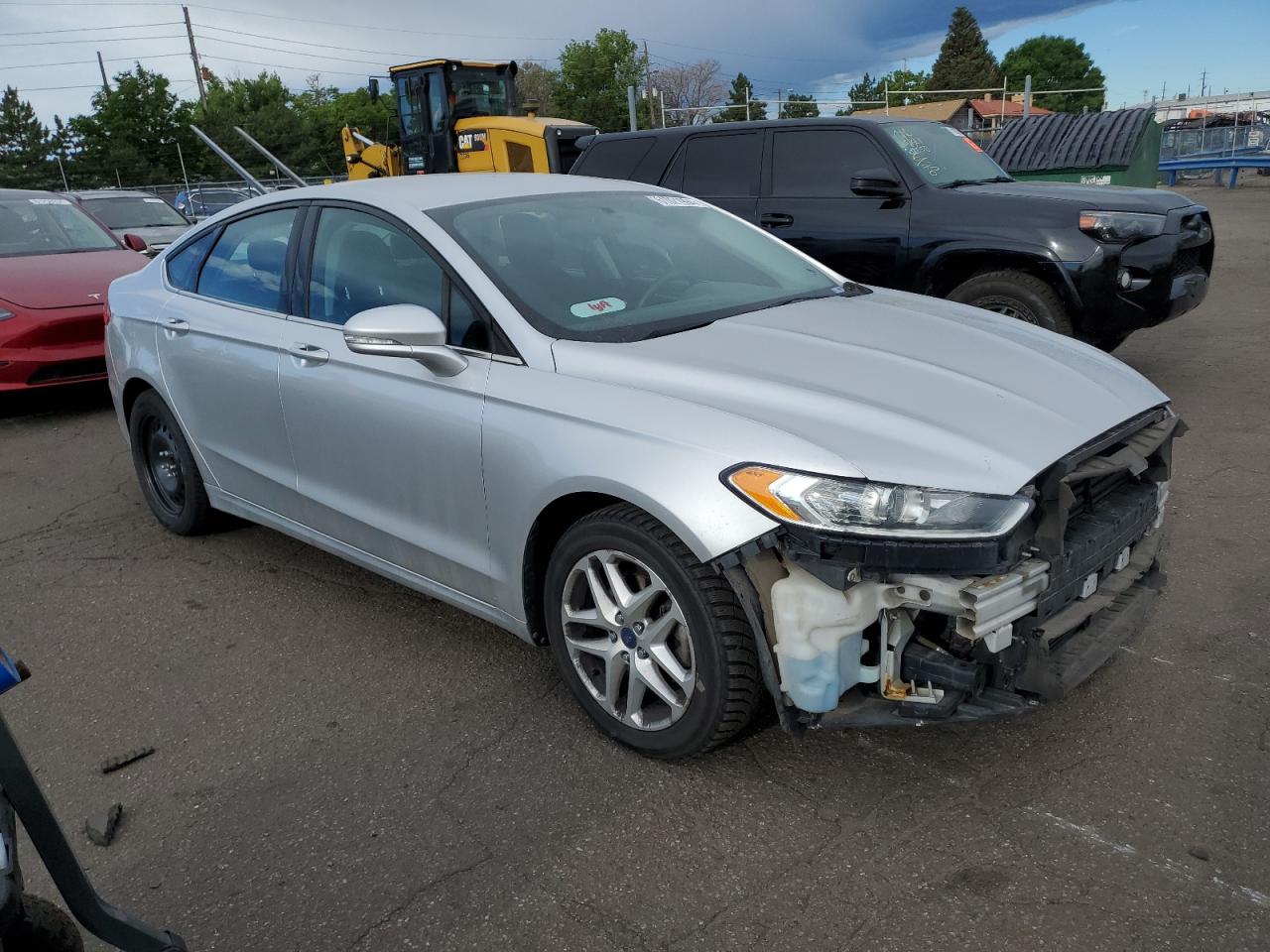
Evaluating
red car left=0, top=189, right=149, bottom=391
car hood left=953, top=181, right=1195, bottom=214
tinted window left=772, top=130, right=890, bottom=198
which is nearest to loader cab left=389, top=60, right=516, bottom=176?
red car left=0, top=189, right=149, bottom=391

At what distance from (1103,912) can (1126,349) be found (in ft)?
24.1

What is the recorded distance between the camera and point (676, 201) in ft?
14.0

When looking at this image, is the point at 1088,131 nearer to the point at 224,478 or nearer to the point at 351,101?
the point at 224,478

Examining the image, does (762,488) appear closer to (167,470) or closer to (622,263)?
(622,263)

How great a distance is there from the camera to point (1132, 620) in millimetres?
2885

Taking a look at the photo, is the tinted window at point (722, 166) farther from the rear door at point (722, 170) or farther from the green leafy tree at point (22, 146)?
the green leafy tree at point (22, 146)

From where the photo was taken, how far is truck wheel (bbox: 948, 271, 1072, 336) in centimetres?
643

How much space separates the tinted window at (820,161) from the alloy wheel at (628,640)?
5.18m

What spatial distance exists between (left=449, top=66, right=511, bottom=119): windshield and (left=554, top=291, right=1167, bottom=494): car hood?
503 inches

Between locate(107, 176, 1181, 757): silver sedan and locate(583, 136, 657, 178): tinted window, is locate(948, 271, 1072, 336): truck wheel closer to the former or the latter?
locate(107, 176, 1181, 757): silver sedan

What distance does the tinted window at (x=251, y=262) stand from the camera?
13.4ft

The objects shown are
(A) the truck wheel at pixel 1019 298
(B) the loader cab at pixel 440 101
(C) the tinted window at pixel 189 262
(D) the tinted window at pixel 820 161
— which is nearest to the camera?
(C) the tinted window at pixel 189 262

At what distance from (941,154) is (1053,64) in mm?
127436

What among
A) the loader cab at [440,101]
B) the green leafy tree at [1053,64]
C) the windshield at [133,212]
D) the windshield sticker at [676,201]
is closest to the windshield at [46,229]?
the windshield at [133,212]
